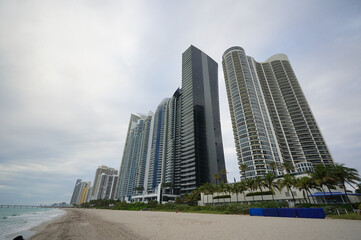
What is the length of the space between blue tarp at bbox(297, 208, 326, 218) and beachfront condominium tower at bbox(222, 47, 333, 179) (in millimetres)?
58115

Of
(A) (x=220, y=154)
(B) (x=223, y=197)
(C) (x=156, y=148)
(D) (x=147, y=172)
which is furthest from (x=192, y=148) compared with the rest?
(D) (x=147, y=172)

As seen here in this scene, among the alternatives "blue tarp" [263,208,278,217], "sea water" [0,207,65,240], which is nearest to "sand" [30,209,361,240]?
"sea water" [0,207,65,240]

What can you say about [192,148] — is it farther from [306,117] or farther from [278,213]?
[278,213]

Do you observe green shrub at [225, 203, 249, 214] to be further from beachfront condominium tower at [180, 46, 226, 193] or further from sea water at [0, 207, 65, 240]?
beachfront condominium tower at [180, 46, 226, 193]

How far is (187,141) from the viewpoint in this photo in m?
125

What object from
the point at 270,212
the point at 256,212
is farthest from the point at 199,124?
the point at 270,212

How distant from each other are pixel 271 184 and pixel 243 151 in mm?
44151

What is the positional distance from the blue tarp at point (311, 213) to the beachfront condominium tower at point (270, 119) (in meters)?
58.1

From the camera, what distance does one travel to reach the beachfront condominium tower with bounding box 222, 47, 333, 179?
86344 mm

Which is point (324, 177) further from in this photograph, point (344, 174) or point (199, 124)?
point (199, 124)

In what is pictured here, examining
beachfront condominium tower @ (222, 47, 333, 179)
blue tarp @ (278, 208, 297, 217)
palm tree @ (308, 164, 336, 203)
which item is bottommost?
blue tarp @ (278, 208, 297, 217)

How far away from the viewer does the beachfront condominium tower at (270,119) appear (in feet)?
283

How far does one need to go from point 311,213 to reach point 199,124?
346ft

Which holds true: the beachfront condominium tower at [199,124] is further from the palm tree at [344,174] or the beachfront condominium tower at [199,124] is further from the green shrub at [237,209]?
the palm tree at [344,174]
